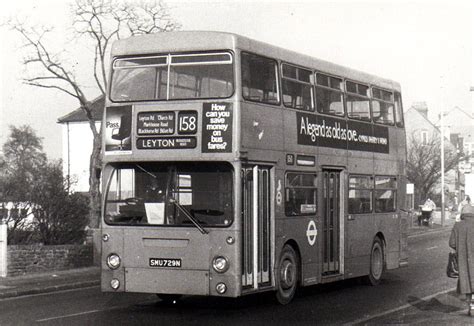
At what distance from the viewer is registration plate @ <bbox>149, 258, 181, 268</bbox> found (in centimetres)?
1273

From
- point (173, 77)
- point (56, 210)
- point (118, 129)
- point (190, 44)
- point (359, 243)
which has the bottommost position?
point (359, 243)

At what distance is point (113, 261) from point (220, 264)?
174 cm

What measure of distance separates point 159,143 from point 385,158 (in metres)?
7.44

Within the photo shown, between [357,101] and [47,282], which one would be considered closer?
[357,101]

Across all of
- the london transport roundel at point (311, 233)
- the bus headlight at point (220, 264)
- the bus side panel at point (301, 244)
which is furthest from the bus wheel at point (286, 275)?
the bus headlight at point (220, 264)

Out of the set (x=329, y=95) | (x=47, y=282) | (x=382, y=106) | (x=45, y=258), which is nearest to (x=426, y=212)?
(x=382, y=106)

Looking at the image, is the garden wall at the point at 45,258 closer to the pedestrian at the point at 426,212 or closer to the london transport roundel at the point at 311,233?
the london transport roundel at the point at 311,233

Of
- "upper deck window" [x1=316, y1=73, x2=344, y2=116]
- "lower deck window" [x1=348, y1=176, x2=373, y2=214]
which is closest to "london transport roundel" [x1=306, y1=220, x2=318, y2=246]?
"lower deck window" [x1=348, y1=176, x2=373, y2=214]

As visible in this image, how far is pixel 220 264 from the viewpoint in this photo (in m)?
12.6

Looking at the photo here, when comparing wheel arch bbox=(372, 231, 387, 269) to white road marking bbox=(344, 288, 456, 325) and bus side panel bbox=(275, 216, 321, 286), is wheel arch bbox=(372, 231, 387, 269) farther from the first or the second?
bus side panel bbox=(275, 216, 321, 286)

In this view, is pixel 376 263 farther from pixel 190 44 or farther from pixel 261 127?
pixel 190 44

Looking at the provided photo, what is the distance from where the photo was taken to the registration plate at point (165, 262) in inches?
501

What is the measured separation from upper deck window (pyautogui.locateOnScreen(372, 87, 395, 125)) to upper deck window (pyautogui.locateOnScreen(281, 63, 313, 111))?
3.29 meters

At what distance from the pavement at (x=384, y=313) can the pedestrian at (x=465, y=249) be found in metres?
0.47
